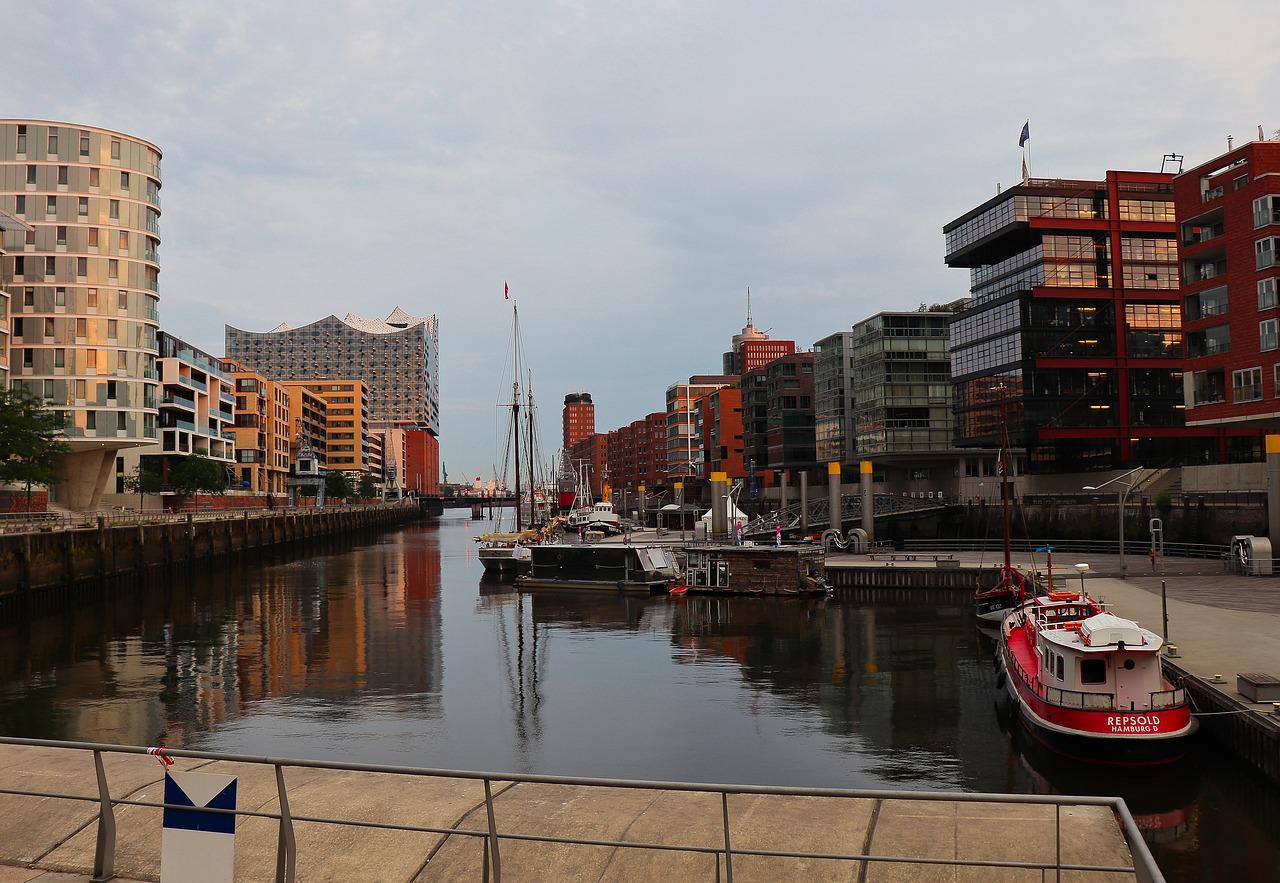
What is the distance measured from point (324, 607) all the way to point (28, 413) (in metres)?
33.2

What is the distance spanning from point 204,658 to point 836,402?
10415 centimetres

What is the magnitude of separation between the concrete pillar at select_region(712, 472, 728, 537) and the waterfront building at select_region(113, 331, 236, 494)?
Answer: 230 ft

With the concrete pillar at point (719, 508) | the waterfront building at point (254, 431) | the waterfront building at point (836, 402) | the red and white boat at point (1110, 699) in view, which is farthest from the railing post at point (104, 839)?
the waterfront building at point (254, 431)

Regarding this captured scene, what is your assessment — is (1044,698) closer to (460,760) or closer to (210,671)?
(460,760)

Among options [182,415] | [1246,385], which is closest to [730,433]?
[182,415]

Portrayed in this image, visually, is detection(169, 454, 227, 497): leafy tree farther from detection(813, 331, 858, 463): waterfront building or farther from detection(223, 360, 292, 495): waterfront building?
detection(813, 331, 858, 463): waterfront building

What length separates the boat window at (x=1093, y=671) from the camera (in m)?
26.2

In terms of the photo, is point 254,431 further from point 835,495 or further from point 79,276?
point 835,495

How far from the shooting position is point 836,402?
446ft

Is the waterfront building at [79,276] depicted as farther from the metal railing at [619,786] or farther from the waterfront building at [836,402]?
the metal railing at [619,786]

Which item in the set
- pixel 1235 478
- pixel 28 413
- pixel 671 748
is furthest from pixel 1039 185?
pixel 28 413

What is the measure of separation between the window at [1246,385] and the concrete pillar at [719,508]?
42.3 meters

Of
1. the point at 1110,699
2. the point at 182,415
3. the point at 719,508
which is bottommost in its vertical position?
the point at 1110,699

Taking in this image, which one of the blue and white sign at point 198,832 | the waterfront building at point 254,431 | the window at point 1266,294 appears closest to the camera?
the blue and white sign at point 198,832
